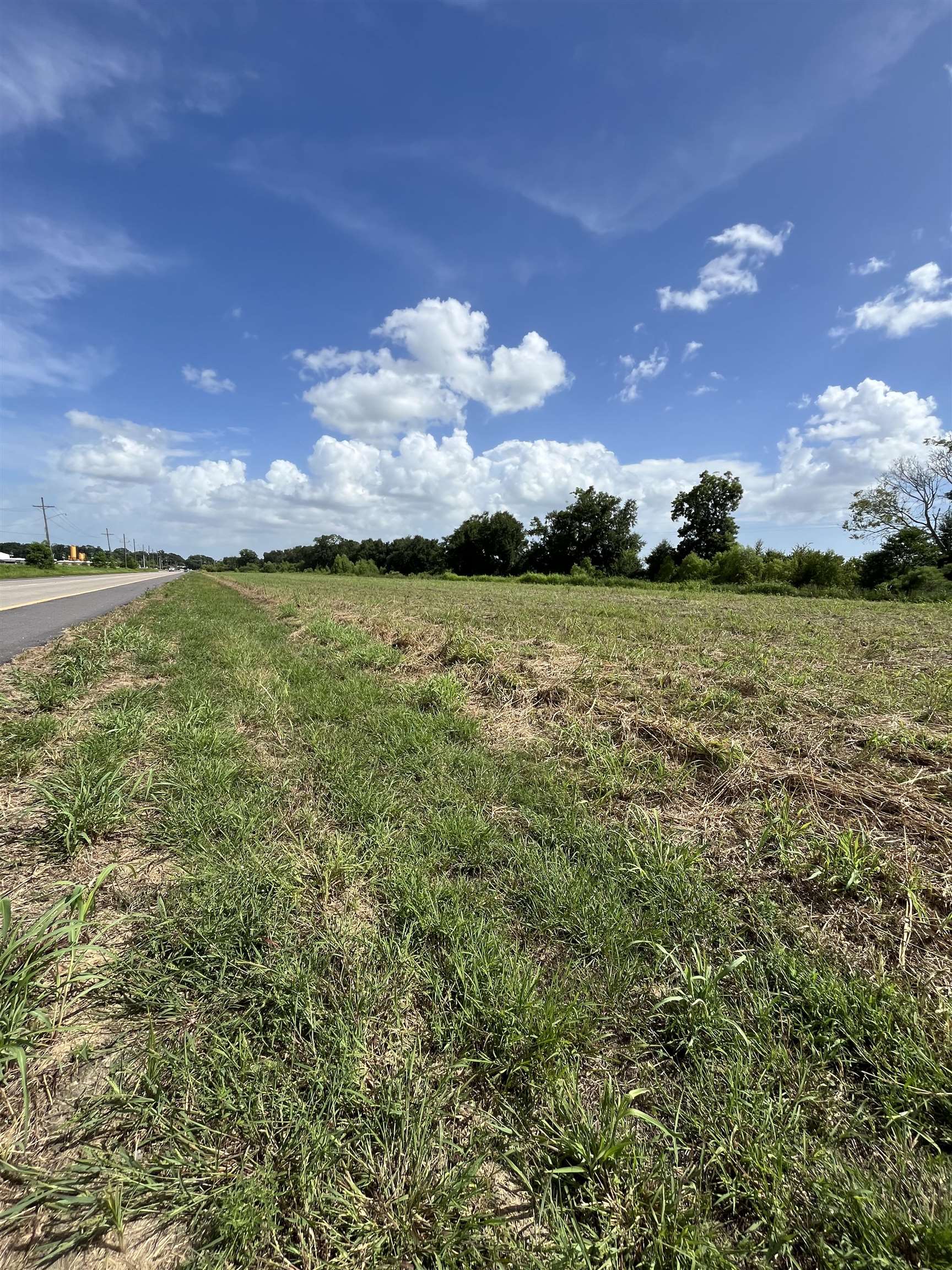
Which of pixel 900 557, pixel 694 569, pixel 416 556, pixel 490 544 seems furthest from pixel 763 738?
pixel 416 556

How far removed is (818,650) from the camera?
6.78 meters

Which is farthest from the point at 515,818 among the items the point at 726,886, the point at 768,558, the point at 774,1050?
the point at 768,558

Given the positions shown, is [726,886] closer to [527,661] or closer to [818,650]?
[527,661]

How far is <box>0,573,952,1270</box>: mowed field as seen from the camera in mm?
1193

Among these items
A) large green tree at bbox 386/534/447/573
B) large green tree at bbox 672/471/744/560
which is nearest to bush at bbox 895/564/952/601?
large green tree at bbox 672/471/744/560

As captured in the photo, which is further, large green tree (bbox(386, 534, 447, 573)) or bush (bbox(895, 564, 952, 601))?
large green tree (bbox(386, 534, 447, 573))

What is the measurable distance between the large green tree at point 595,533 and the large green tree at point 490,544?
370 inches

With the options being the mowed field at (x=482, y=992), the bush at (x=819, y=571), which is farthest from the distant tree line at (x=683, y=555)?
the mowed field at (x=482, y=992)

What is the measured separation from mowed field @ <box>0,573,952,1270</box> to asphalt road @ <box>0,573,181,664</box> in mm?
6013

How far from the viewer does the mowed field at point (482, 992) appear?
47.0 inches

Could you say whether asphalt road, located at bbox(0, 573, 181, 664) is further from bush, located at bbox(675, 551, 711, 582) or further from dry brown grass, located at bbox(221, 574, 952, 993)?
bush, located at bbox(675, 551, 711, 582)

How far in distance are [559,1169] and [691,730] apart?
3.00 metres

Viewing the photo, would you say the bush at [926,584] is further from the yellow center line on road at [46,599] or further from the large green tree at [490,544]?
the large green tree at [490,544]

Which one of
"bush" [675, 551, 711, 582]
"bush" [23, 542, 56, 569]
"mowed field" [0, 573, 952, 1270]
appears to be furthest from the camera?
"bush" [23, 542, 56, 569]
